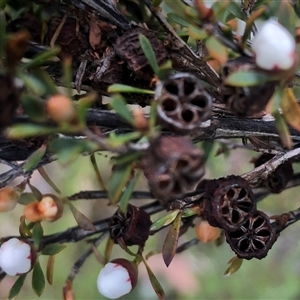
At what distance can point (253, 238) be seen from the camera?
1.59 feet

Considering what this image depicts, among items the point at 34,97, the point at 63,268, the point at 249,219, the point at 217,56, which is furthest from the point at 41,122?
the point at 63,268

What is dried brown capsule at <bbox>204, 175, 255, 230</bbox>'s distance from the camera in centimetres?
45

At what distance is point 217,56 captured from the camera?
35cm

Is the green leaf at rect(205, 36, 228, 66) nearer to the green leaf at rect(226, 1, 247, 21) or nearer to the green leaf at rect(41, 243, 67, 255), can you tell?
the green leaf at rect(226, 1, 247, 21)

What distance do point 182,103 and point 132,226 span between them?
239mm

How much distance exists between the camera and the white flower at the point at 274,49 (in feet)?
1.06

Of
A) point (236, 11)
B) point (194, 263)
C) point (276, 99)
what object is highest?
point (236, 11)

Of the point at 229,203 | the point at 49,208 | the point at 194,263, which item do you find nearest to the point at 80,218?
A: the point at 49,208

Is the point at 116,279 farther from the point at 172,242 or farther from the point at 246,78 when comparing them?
the point at 246,78

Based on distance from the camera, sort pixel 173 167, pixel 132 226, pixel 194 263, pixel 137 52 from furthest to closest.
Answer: pixel 194 263 < pixel 132 226 < pixel 137 52 < pixel 173 167

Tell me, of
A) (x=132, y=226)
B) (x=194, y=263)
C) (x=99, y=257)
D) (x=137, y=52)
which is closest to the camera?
(x=137, y=52)

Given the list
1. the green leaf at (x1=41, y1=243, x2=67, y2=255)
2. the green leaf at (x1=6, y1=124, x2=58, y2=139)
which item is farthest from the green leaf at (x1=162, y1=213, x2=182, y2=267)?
the green leaf at (x1=6, y1=124, x2=58, y2=139)

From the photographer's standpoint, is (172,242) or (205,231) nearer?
(172,242)

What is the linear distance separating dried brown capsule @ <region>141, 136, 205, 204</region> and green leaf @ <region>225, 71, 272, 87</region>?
0.18ft
